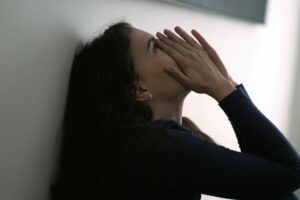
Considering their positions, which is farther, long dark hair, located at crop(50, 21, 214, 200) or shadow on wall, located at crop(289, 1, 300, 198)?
shadow on wall, located at crop(289, 1, 300, 198)

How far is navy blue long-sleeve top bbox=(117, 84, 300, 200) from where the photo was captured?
851mm

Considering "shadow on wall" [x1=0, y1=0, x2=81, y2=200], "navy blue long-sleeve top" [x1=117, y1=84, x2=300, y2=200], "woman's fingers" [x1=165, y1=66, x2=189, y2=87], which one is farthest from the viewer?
"woman's fingers" [x1=165, y1=66, x2=189, y2=87]

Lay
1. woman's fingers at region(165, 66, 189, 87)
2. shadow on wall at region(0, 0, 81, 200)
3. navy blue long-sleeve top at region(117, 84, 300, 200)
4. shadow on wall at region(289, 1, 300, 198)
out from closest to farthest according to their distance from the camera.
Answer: shadow on wall at region(0, 0, 81, 200)
navy blue long-sleeve top at region(117, 84, 300, 200)
woman's fingers at region(165, 66, 189, 87)
shadow on wall at region(289, 1, 300, 198)

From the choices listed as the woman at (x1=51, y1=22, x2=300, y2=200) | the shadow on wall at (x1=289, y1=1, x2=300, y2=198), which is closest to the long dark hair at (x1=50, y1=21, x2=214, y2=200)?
the woman at (x1=51, y1=22, x2=300, y2=200)

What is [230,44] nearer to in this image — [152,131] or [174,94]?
[174,94]

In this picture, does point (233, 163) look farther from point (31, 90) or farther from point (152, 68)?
point (31, 90)

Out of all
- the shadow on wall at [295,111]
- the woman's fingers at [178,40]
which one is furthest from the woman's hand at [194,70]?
the shadow on wall at [295,111]

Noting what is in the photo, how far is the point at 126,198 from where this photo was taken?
0.89 m

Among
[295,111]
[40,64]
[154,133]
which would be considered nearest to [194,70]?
[154,133]

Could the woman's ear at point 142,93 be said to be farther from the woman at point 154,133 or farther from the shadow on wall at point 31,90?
the shadow on wall at point 31,90

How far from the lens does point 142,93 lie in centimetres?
97

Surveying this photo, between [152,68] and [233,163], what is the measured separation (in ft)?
0.96

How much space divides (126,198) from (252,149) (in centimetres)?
32

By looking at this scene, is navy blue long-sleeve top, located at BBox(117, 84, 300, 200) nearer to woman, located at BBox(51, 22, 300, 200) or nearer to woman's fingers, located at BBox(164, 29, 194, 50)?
woman, located at BBox(51, 22, 300, 200)
